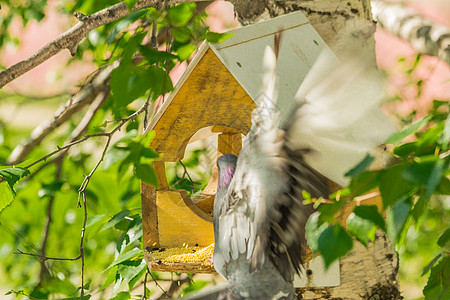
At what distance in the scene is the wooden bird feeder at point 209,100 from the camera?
112cm

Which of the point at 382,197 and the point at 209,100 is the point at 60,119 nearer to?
the point at 209,100

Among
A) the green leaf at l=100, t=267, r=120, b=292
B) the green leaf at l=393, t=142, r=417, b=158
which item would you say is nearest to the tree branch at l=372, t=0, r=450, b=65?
the green leaf at l=393, t=142, r=417, b=158

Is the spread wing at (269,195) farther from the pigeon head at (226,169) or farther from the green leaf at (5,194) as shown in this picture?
the green leaf at (5,194)

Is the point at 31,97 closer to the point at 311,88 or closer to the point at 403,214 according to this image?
the point at 311,88

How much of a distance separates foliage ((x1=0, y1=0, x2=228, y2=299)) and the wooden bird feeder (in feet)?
0.24

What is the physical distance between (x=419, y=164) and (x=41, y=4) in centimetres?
188

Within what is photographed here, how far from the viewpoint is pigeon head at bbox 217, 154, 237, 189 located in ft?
3.85

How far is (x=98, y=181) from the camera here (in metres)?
2.50

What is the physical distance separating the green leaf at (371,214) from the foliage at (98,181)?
0.38 m

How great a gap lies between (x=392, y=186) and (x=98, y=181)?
1.94m

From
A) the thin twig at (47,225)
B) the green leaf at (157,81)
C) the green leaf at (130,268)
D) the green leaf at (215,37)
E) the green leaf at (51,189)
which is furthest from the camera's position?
the thin twig at (47,225)

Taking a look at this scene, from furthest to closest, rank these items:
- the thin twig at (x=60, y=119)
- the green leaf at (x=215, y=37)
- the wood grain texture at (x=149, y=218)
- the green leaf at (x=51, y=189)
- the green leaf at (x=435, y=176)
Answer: the thin twig at (x=60, y=119) < the green leaf at (x=51, y=189) < the wood grain texture at (x=149, y=218) < the green leaf at (x=215, y=37) < the green leaf at (x=435, y=176)

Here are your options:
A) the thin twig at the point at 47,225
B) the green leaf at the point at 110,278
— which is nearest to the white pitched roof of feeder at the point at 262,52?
the green leaf at the point at 110,278

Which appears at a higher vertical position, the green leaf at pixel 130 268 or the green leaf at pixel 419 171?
the green leaf at pixel 130 268
